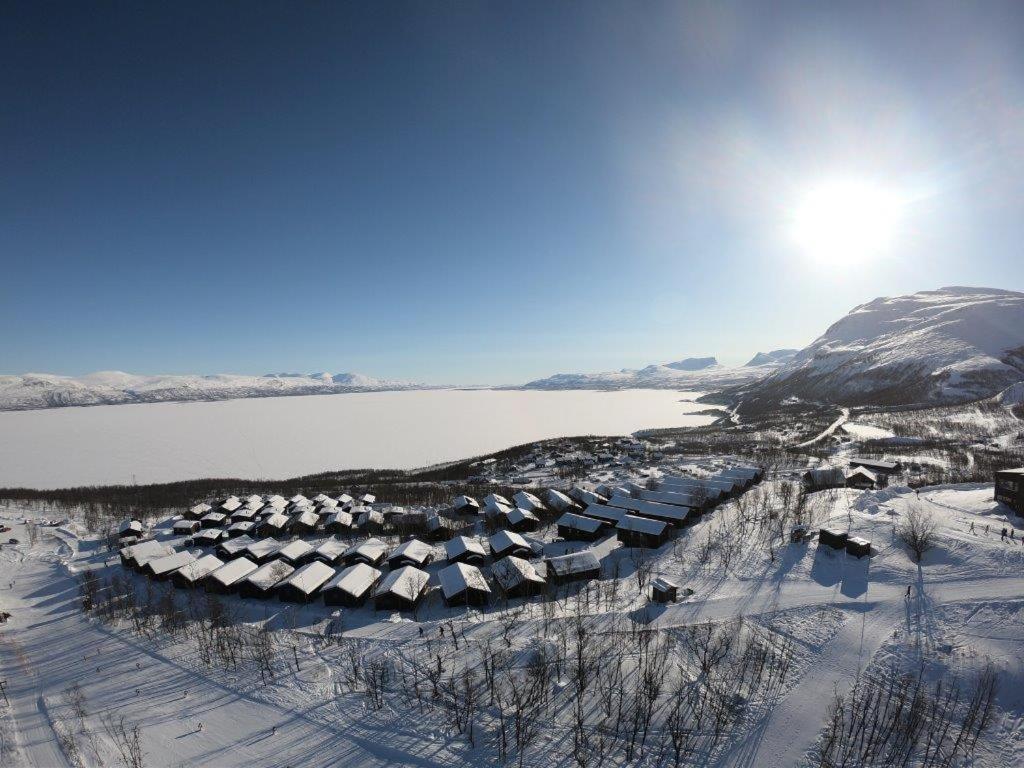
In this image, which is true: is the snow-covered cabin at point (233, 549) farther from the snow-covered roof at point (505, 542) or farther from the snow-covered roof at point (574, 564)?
the snow-covered roof at point (574, 564)

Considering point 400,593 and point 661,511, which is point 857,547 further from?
point 400,593

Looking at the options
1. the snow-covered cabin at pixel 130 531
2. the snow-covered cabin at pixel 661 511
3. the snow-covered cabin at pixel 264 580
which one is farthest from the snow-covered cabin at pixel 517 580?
the snow-covered cabin at pixel 130 531

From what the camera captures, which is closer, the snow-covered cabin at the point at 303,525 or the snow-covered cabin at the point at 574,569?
the snow-covered cabin at the point at 574,569

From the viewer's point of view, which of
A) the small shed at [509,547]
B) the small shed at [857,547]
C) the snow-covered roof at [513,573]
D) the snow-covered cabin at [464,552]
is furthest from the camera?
the small shed at [509,547]

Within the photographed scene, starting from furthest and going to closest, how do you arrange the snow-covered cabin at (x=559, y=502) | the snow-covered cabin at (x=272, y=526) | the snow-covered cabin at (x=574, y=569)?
the snow-covered cabin at (x=559, y=502), the snow-covered cabin at (x=272, y=526), the snow-covered cabin at (x=574, y=569)

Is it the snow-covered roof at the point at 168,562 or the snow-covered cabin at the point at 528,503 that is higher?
the snow-covered roof at the point at 168,562

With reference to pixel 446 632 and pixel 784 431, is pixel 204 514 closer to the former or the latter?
pixel 446 632

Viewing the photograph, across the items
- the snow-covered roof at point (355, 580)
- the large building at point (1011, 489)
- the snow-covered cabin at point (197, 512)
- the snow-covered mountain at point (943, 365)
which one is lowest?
the snow-covered cabin at point (197, 512)

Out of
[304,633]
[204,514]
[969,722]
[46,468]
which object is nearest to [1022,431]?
[969,722]
